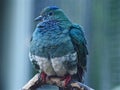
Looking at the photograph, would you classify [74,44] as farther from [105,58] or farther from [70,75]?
[105,58]

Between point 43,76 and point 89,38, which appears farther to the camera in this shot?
point 89,38

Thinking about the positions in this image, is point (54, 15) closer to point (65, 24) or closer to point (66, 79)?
point (65, 24)

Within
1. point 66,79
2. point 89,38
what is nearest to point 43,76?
point 66,79

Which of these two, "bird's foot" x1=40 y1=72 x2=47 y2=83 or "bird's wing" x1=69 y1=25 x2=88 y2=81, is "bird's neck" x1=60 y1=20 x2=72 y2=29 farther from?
"bird's foot" x1=40 y1=72 x2=47 y2=83

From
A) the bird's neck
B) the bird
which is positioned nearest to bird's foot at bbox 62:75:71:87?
the bird

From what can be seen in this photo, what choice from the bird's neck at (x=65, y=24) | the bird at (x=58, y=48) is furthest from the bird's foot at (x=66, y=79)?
the bird's neck at (x=65, y=24)

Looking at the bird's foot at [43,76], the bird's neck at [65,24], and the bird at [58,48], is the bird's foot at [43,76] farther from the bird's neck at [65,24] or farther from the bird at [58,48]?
the bird's neck at [65,24]
